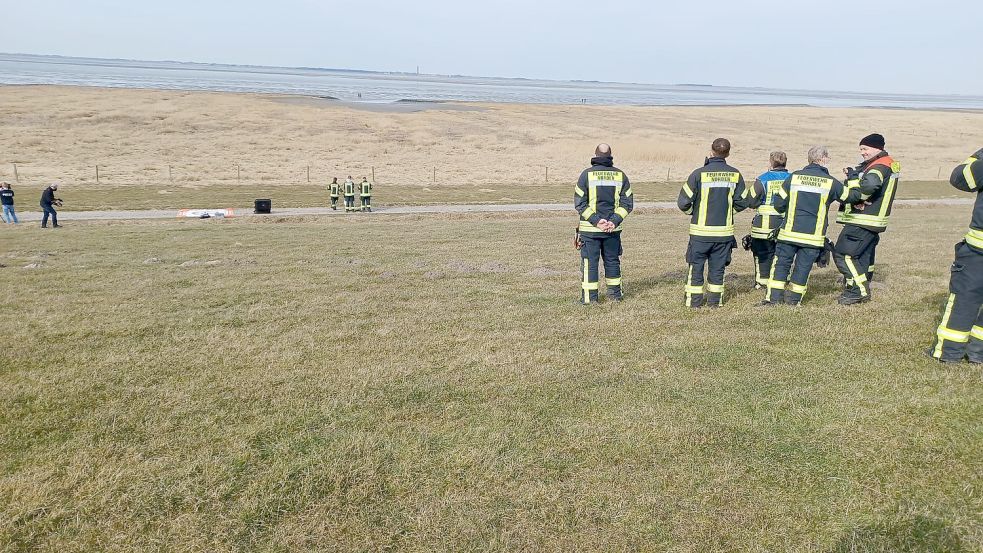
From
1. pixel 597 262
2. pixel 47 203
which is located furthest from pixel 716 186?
pixel 47 203

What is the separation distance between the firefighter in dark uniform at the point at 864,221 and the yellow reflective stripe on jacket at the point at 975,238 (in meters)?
2.02

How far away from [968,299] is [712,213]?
3.00 m

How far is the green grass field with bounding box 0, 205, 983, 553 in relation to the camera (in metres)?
3.71

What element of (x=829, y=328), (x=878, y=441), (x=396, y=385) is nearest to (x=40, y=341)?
(x=396, y=385)

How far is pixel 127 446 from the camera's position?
4.60m

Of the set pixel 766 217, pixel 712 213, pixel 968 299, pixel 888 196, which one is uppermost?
pixel 888 196

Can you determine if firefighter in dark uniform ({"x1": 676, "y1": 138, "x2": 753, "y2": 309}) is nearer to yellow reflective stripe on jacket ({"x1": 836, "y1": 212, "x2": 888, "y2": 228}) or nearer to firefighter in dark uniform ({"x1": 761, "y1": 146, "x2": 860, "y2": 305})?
firefighter in dark uniform ({"x1": 761, "y1": 146, "x2": 860, "y2": 305})

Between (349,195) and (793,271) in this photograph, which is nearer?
(793,271)

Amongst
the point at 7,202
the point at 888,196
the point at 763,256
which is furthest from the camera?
the point at 7,202

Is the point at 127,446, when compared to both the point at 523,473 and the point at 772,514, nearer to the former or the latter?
the point at 523,473

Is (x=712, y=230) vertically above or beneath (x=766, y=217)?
beneath

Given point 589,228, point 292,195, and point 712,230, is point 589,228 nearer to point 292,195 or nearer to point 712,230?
point 712,230

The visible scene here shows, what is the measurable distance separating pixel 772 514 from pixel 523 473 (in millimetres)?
1598

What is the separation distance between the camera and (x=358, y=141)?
57.1 metres
